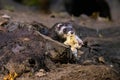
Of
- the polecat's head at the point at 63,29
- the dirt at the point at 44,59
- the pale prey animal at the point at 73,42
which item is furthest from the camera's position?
the polecat's head at the point at 63,29

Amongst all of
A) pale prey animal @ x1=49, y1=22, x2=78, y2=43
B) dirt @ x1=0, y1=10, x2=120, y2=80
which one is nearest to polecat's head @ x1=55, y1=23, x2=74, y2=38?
pale prey animal @ x1=49, y1=22, x2=78, y2=43

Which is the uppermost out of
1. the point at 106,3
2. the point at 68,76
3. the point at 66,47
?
the point at 106,3

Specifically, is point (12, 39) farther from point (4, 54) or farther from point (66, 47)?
point (66, 47)

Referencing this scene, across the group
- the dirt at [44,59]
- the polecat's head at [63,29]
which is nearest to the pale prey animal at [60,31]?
the polecat's head at [63,29]

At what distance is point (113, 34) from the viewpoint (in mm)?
7113

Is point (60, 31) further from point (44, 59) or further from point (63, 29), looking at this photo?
point (44, 59)

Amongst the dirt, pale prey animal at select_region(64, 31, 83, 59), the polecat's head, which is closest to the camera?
the dirt

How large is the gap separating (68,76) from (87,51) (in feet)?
3.68

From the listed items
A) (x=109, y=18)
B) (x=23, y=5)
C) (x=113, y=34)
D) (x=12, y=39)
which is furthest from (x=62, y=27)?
(x=23, y=5)

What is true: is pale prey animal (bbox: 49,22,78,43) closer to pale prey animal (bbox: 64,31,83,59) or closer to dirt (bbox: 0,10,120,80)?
pale prey animal (bbox: 64,31,83,59)

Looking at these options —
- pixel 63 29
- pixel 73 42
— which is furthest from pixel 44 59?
pixel 63 29

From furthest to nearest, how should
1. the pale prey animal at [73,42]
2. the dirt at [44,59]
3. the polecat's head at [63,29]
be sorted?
the polecat's head at [63,29]
the pale prey animal at [73,42]
the dirt at [44,59]

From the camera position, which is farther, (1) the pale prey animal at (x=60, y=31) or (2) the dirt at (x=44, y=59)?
(1) the pale prey animal at (x=60, y=31)

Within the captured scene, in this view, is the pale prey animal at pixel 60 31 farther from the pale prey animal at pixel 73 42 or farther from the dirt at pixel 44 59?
the dirt at pixel 44 59
